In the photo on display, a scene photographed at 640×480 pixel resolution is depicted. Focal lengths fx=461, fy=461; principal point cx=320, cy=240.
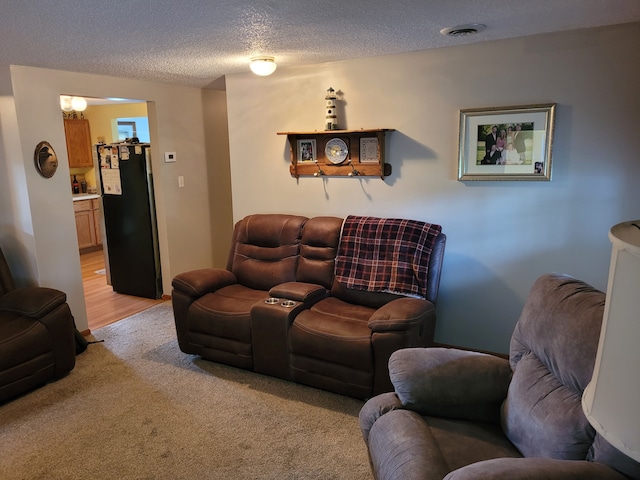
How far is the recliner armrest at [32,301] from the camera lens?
3004 millimetres

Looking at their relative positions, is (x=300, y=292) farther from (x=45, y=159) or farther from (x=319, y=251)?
(x=45, y=159)

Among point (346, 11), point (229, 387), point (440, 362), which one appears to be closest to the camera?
point (440, 362)

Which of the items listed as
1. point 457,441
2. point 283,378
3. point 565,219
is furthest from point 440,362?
point 565,219

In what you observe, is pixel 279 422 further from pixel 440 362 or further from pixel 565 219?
pixel 565 219

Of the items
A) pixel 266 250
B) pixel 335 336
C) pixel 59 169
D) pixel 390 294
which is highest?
pixel 59 169

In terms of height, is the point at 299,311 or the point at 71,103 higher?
the point at 71,103

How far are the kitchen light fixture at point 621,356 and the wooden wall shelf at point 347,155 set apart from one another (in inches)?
104

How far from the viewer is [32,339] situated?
114 inches

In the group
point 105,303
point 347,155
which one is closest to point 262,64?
point 347,155

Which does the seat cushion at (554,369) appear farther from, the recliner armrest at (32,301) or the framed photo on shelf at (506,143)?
the recliner armrest at (32,301)

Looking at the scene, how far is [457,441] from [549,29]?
7.85 feet

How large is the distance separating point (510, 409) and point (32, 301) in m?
2.93

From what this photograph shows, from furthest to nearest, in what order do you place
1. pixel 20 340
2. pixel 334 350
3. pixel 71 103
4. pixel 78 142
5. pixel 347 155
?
pixel 78 142
pixel 71 103
pixel 347 155
pixel 20 340
pixel 334 350

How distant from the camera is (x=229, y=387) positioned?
3.02 m
